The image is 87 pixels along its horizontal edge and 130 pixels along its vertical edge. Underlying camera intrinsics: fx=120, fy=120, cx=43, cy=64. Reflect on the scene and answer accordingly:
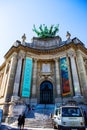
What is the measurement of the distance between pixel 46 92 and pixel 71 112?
473 inches

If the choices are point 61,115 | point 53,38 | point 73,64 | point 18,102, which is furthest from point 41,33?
point 61,115

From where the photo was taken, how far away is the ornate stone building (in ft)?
58.5

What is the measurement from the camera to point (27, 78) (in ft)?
63.3

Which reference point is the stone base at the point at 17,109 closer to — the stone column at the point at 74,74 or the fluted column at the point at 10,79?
the fluted column at the point at 10,79

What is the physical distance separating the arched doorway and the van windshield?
1096 cm

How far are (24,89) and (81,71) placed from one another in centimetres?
931

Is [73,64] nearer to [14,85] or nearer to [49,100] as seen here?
[49,100]

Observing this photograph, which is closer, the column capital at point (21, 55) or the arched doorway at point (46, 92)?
the arched doorway at point (46, 92)

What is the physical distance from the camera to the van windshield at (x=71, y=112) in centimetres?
821

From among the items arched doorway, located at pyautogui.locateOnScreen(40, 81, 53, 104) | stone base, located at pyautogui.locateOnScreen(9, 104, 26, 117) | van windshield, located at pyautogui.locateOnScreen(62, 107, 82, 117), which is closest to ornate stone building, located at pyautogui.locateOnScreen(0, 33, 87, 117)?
arched doorway, located at pyautogui.locateOnScreen(40, 81, 53, 104)

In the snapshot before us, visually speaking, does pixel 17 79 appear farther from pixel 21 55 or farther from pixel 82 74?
pixel 82 74

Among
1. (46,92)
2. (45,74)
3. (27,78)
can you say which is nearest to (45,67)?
(45,74)

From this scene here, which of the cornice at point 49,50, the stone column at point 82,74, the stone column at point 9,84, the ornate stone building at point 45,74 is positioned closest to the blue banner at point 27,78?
the ornate stone building at point 45,74

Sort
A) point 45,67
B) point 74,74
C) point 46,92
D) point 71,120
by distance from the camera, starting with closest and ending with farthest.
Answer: point 71,120 < point 74,74 < point 46,92 < point 45,67
